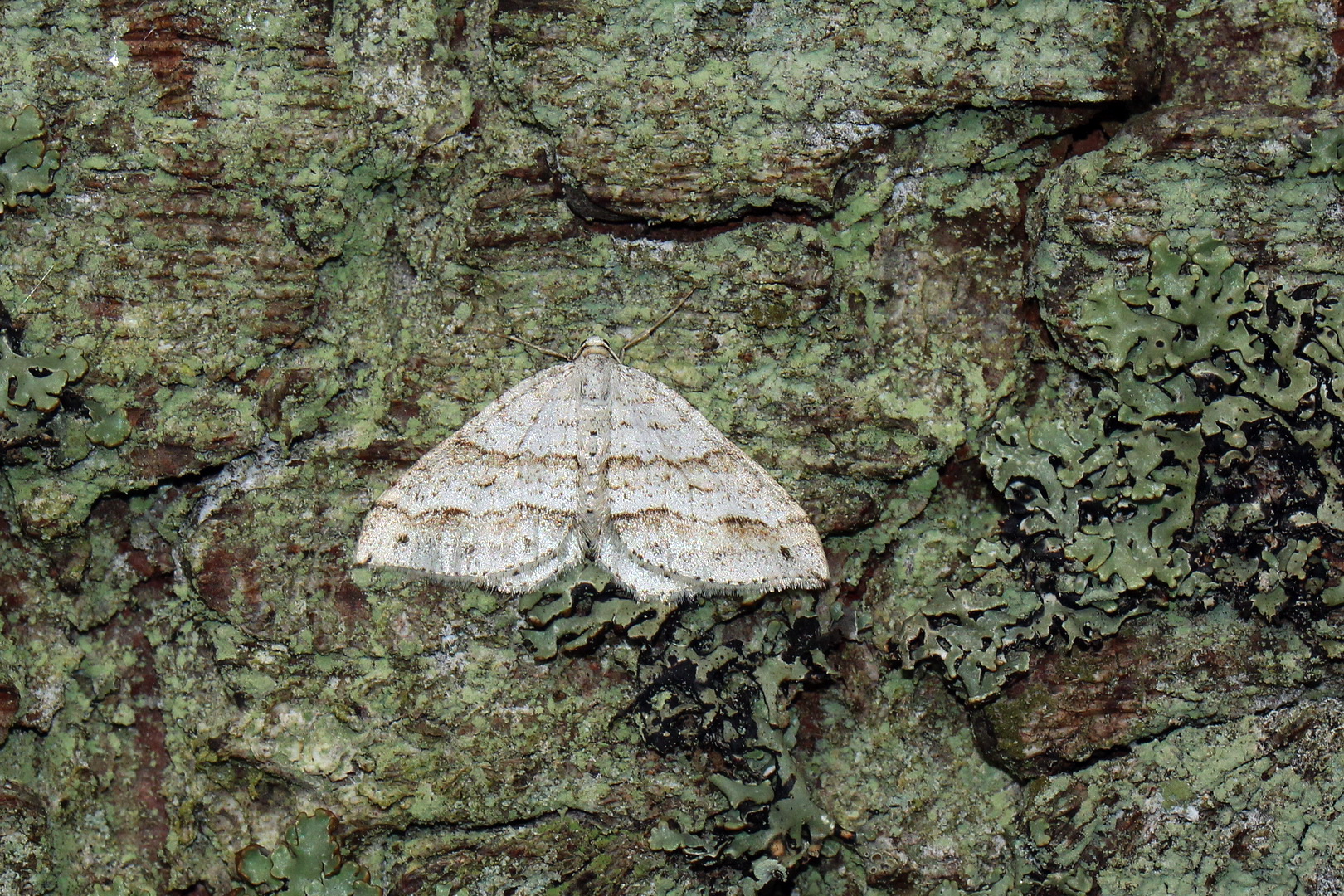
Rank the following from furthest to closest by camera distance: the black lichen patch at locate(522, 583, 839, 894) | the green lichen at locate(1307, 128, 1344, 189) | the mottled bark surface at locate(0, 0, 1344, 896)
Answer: the black lichen patch at locate(522, 583, 839, 894) → the mottled bark surface at locate(0, 0, 1344, 896) → the green lichen at locate(1307, 128, 1344, 189)

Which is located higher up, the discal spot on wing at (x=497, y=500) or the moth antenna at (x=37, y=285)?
the moth antenna at (x=37, y=285)

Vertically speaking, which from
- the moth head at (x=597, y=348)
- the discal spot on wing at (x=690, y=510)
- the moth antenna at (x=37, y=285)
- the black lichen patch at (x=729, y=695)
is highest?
the moth antenna at (x=37, y=285)

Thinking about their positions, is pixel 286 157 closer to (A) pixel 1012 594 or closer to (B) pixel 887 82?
(B) pixel 887 82

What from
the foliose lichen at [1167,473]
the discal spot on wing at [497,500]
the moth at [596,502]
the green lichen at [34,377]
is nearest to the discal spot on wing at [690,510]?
the moth at [596,502]

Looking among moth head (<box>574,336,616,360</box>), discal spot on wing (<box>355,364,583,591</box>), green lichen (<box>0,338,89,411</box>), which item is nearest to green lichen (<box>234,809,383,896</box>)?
discal spot on wing (<box>355,364,583,591</box>)

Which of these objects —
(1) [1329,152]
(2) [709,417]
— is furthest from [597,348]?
(1) [1329,152]

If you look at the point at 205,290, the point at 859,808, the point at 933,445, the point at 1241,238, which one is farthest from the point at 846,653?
the point at 205,290

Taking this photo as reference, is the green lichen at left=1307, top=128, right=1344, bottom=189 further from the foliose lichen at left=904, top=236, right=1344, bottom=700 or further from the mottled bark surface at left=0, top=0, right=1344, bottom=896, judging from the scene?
the foliose lichen at left=904, top=236, right=1344, bottom=700

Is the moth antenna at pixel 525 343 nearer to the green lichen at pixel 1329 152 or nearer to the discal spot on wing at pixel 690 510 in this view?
the discal spot on wing at pixel 690 510
